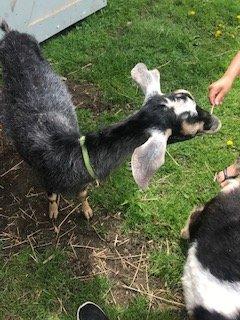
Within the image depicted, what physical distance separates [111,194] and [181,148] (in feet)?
2.69

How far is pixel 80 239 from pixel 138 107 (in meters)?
1.51

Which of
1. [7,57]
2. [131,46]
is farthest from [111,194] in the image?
[131,46]

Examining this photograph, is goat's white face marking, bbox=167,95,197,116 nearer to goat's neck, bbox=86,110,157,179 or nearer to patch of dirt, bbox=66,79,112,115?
goat's neck, bbox=86,110,157,179

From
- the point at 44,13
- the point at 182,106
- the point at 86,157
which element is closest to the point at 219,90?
the point at 182,106

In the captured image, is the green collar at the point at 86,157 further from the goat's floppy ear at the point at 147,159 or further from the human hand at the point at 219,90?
the human hand at the point at 219,90

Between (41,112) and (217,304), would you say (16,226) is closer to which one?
(41,112)

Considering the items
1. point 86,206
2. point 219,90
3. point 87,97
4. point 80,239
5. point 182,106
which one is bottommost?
point 80,239

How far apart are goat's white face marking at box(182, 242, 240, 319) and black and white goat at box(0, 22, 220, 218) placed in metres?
0.69

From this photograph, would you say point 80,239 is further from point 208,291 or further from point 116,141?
point 208,291

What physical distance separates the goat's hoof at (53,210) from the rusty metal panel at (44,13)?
2011 mm

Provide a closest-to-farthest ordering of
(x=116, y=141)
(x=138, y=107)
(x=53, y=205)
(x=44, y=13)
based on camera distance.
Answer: (x=116, y=141), (x=53, y=205), (x=138, y=107), (x=44, y=13)

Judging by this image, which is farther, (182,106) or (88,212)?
(88,212)

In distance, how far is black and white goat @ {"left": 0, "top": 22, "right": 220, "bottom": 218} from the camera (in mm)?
3418

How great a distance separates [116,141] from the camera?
11.4 ft
